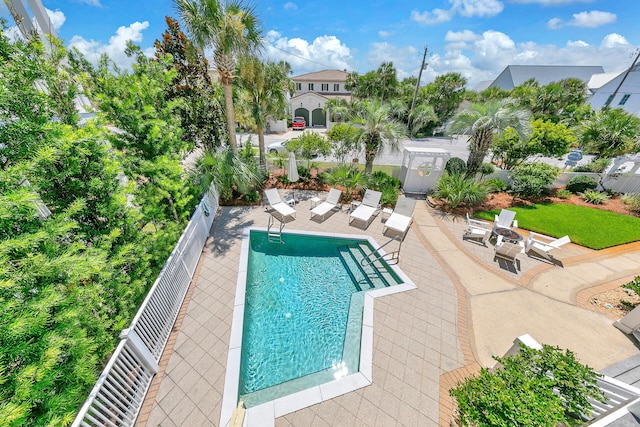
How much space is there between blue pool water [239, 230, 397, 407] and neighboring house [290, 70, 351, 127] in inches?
1211

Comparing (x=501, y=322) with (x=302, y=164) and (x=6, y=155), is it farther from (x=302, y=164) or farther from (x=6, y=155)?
(x=302, y=164)

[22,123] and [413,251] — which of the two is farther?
[413,251]

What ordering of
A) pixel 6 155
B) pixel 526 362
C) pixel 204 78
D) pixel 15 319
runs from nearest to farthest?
pixel 15 319
pixel 6 155
pixel 526 362
pixel 204 78

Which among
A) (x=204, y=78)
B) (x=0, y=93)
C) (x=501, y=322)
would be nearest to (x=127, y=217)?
(x=0, y=93)

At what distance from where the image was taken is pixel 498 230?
894 cm

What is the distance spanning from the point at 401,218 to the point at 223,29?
10.1 m

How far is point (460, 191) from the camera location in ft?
34.9

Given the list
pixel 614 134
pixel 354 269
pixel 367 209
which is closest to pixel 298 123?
pixel 367 209

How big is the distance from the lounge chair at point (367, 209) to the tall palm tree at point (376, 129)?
2.57 m

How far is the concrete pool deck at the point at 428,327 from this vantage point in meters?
3.99

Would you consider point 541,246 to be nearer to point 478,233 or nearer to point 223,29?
point 478,233

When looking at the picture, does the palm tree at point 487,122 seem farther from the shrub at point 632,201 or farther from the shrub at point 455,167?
the shrub at point 632,201

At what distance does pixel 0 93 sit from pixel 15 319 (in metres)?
2.67

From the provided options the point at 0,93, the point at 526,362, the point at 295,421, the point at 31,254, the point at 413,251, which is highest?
the point at 0,93
